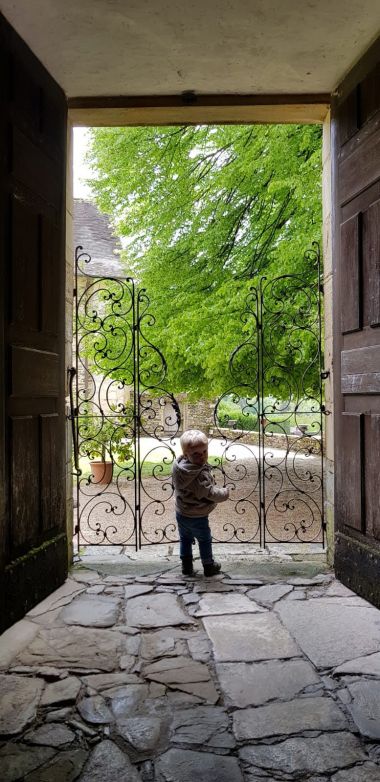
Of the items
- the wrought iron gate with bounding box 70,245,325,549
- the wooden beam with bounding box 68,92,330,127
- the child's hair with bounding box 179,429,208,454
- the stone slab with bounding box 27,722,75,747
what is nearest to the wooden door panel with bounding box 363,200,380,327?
the wrought iron gate with bounding box 70,245,325,549

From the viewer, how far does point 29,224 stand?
3.36 m

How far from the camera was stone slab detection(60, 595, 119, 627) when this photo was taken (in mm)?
3114

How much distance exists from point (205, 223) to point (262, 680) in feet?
20.6

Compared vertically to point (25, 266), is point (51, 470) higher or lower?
lower

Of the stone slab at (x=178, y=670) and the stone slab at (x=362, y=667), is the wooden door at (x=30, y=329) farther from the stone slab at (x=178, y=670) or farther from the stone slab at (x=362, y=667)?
the stone slab at (x=362, y=667)

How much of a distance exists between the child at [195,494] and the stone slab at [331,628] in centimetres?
73

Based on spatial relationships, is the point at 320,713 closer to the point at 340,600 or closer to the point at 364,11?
the point at 340,600

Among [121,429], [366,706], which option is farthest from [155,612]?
[121,429]

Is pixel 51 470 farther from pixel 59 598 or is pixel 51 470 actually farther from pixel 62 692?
pixel 62 692

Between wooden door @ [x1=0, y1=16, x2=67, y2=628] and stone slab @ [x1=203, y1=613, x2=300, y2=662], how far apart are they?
1143mm

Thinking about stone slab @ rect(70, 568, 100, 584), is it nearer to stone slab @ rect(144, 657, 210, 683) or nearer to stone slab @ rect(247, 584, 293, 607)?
stone slab @ rect(247, 584, 293, 607)

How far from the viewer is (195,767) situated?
1.86m

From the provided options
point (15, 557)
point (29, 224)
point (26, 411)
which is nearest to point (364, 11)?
point (29, 224)

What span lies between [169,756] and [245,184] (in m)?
6.56
